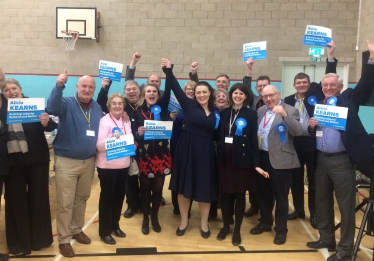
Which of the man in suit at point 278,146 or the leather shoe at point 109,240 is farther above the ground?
the man in suit at point 278,146

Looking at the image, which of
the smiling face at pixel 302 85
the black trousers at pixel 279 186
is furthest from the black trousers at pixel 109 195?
the smiling face at pixel 302 85

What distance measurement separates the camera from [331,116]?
280 cm

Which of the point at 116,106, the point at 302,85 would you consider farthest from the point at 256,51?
the point at 116,106

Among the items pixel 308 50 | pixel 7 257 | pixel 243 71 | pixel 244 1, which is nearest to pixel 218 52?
pixel 243 71

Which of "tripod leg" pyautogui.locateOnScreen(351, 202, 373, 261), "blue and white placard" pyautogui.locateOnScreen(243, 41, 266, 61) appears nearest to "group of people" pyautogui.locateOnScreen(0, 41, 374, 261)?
"tripod leg" pyautogui.locateOnScreen(351, 202, 373, 261)

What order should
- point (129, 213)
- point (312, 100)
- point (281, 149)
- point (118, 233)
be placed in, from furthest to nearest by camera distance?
point (129, 213) < point (118, 233) < point (312, 100) < point (281, 149)

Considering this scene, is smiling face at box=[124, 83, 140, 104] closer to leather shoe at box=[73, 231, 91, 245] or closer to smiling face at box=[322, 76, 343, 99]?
leather shoe at box=[73, 231, 91, 245]

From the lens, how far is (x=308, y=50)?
24.9ft

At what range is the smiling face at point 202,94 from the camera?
3.25 m

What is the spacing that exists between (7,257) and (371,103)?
11.3 ft

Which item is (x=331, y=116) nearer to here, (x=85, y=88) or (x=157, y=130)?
(x=157, y=130)

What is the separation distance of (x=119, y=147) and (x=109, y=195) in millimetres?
488

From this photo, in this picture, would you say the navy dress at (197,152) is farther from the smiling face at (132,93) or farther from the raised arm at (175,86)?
the smiling face at (132,93)

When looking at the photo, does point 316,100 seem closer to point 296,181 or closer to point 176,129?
point 296,181
